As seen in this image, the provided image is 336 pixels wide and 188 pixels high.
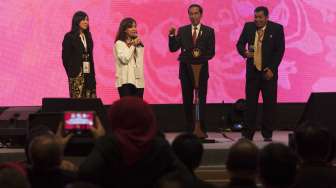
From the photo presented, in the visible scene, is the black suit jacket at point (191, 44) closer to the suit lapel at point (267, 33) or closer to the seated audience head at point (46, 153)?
the suit lapel at point (267, 33)

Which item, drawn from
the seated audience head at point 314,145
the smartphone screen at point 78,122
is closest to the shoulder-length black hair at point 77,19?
the smartphone screen at point 78,122

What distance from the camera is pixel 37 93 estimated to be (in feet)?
35.2

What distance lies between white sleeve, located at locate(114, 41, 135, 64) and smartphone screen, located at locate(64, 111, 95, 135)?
Answer: 4995mm

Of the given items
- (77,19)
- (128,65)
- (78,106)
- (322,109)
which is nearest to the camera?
(78,106)

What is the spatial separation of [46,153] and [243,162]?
0.95 meters

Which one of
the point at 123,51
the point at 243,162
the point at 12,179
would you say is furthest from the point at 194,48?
the point at 12,179

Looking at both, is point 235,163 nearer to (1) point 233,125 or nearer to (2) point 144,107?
(2) point 144,107

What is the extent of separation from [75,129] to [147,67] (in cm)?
706

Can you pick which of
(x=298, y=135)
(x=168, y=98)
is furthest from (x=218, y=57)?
(x=298, y=135)

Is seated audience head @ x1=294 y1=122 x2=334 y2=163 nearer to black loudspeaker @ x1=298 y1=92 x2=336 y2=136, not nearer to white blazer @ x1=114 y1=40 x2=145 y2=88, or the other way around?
black loudspeaker @ x1=298 y1=92 x2=336 y2=136

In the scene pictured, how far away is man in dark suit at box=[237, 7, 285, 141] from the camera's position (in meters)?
8.79

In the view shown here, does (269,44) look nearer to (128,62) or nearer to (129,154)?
(128,62)

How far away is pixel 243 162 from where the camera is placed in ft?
11.1

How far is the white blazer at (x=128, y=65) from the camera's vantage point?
882cm
